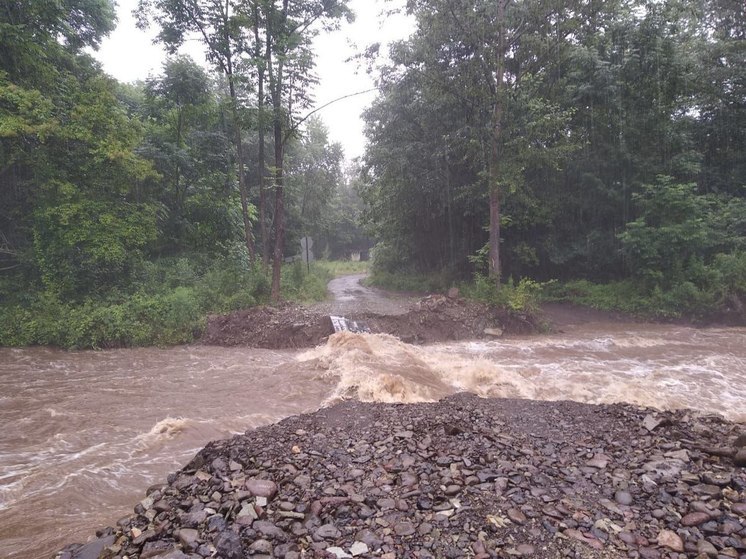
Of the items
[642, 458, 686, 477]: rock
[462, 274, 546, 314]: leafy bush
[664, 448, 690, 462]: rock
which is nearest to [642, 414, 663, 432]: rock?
[664, 448, 690, 462]: rock

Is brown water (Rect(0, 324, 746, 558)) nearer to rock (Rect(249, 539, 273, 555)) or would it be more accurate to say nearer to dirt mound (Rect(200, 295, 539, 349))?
dirt mound (Rect(200, 295, 539, 349))

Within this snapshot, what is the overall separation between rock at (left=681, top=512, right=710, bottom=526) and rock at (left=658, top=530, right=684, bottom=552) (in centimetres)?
19

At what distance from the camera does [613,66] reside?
1616 cm

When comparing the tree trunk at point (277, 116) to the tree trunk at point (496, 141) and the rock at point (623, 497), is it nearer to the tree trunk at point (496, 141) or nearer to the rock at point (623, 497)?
the tree trunk at point (496, 141)

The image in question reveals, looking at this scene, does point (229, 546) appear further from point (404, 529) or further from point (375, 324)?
point (375, 324)

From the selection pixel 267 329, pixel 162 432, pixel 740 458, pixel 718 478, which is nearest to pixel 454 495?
pixel 718 478

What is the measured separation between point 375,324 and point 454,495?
961 cm

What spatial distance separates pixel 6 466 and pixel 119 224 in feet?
34.9

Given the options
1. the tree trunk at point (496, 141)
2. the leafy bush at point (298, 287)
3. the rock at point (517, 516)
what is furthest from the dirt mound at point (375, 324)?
the rock at point (517, 516)

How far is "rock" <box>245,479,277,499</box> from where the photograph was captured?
3.67 m

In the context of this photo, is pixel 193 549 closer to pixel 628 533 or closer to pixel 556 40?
pixel 628 533

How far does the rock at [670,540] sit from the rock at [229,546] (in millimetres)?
2907

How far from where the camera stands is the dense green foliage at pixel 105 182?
12273 millimetres

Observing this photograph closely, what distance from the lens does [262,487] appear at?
376 cm
